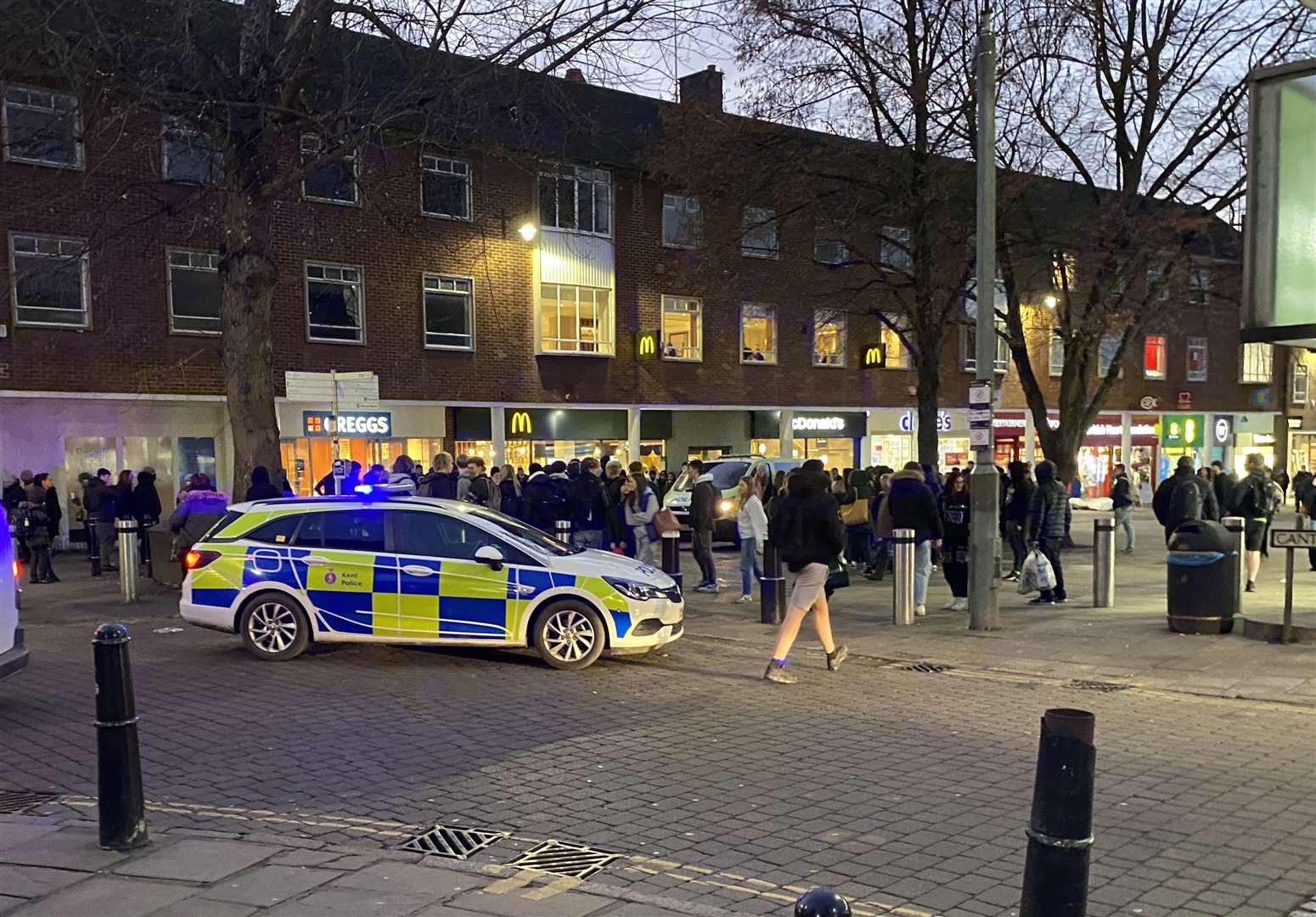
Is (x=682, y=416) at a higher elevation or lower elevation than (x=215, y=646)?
higher

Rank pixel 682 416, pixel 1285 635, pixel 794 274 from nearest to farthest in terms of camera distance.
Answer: pixel 1285 635
pixel 794 274
pixel 682 416

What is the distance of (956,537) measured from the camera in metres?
12.4

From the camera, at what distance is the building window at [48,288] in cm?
2023

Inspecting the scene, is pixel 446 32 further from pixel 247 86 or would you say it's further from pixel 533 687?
pixel 533 687

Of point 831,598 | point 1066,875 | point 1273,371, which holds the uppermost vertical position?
point 1273,371

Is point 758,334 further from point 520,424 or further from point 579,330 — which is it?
point 520,424

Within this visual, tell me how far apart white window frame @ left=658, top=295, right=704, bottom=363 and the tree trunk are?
15682 millimetres

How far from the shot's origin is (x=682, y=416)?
99.0ft

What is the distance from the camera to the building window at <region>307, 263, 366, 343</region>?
23797 mm

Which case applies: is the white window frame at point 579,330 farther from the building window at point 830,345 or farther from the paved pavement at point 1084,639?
the paved pavement at point 1084,639

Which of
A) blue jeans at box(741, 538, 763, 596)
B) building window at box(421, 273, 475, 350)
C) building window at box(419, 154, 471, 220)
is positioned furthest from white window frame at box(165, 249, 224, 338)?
blue jeans at box(741, 538, 763, 596)

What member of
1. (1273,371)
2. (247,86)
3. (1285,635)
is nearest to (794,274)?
(247,86)

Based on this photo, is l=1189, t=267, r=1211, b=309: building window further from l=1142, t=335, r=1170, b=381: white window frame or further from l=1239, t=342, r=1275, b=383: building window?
l=1239, t=342, r=1275, b=383: building window

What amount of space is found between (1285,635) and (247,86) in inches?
514
